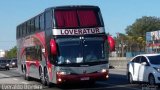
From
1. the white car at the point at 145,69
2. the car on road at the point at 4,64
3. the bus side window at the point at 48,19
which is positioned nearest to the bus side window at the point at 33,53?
the bus side window at the point at 48,19

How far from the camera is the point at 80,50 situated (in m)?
20.0

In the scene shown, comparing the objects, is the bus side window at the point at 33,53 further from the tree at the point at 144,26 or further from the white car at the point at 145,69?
the tree at the point at 144,26

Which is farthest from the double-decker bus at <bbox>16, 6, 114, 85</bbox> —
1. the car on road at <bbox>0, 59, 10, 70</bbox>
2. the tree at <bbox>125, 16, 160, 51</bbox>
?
the tree at <bbox>125, 16, 160, 51</bbox>

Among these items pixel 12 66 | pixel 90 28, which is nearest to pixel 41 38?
pixel 90 28

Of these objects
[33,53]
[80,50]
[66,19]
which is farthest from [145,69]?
[33,53]

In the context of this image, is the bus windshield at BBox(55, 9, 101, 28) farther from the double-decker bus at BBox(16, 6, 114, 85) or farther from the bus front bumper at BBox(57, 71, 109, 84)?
the bus front bumper at BBox(57, 71, 109, 84)

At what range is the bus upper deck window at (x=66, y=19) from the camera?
2042 centimetres

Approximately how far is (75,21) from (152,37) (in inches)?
2663

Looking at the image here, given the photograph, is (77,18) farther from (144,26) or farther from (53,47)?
(144,26)

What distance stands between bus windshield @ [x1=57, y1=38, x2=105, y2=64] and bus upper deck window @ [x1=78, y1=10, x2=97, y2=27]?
0.85 metres

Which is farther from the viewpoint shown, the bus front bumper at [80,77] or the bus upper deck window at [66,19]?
the bus upper deck window at [66,19]

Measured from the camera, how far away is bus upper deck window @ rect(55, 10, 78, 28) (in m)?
20.4

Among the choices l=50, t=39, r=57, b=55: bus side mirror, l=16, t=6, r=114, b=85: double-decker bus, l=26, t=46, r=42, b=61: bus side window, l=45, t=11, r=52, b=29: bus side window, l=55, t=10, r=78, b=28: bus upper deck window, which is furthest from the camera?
l=26, t=46, r=42, b=61: bus side window

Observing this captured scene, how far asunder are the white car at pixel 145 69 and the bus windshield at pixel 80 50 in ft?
7.52
